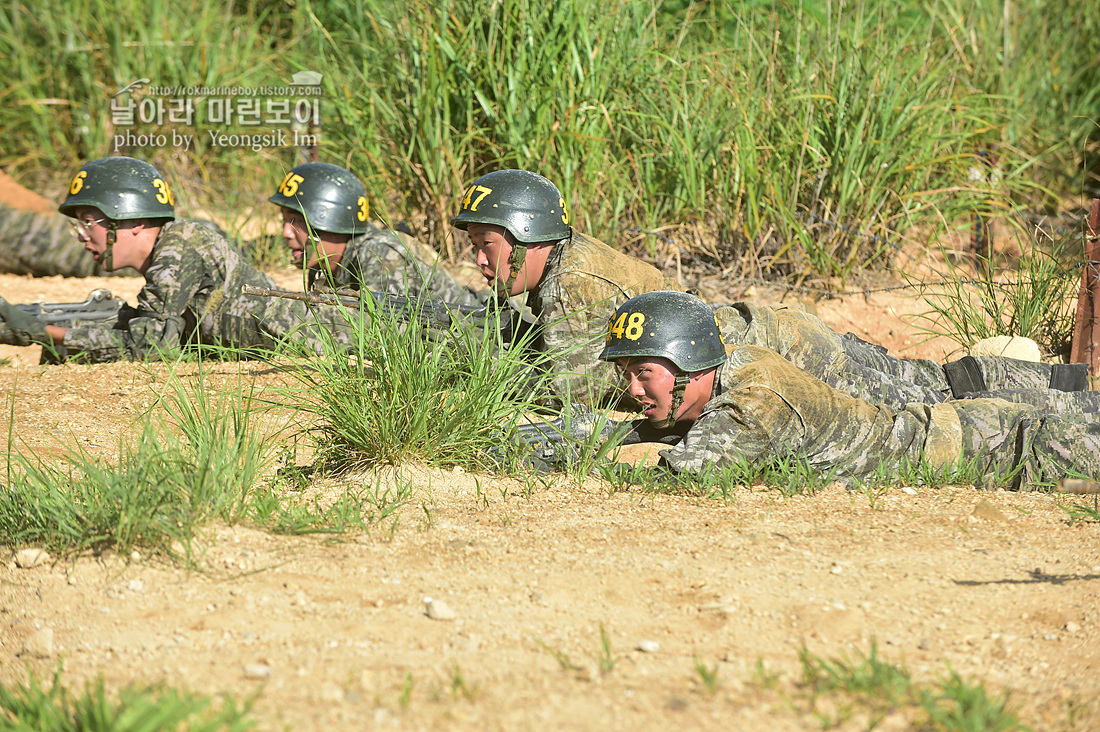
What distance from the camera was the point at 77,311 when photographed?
5.98m

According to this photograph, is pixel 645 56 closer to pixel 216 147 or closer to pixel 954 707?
pixel 216 147

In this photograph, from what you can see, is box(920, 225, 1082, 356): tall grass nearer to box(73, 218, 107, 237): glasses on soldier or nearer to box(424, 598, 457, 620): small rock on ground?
box(424, 598, 457, 620): small rock on ground

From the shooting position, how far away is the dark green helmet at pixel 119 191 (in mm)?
5395

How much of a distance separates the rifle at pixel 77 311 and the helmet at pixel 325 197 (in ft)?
4.07

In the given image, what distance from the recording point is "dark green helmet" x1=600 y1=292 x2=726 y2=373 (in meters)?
3.57

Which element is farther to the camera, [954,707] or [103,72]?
[103,72]

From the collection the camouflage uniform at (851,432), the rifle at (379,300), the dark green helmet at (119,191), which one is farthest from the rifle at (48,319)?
the camouflage uniform at (851,432)

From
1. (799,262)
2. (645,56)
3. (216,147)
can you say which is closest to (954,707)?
(799,262)

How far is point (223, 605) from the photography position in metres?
2.46

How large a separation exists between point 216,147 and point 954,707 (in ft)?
25.9

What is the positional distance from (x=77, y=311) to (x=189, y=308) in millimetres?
765

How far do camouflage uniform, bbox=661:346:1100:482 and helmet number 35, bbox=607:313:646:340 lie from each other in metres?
0.38

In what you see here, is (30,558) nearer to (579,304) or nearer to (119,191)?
(579,304)

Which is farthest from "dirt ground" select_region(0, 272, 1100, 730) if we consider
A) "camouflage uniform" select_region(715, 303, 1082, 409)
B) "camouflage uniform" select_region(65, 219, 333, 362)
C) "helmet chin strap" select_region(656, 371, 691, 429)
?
"camouflage uniform" select_region(65, 219, 333, 362)
